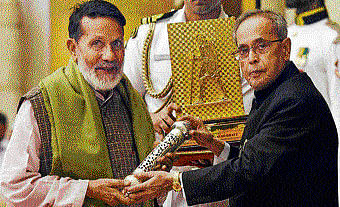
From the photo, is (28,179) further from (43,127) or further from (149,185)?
(149,185)

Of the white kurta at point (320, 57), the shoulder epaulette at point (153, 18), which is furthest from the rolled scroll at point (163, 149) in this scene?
the white kurta at point (320, 57)

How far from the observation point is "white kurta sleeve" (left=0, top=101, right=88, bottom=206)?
208 cm

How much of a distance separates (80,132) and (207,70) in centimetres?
69

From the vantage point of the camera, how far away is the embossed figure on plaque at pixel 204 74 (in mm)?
2477

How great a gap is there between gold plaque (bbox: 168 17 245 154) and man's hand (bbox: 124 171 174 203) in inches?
17.5

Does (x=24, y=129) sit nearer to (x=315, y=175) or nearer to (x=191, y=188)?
(x=191, y=188)

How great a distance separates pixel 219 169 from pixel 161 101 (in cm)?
71

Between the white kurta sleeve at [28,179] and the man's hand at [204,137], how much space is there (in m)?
0.60

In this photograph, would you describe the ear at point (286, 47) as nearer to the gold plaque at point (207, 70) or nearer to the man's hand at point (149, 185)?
the gold plaque at point (207, 70)

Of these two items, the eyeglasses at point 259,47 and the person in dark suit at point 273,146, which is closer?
the person in dark suit at point 273,146

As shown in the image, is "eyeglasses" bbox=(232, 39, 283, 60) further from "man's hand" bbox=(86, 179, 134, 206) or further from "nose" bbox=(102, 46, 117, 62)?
"man's hand" bbox=(86, 179, 134, 206)

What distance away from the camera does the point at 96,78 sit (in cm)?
227

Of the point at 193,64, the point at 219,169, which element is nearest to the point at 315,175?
the point at 219,169

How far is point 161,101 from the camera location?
2682 mm
